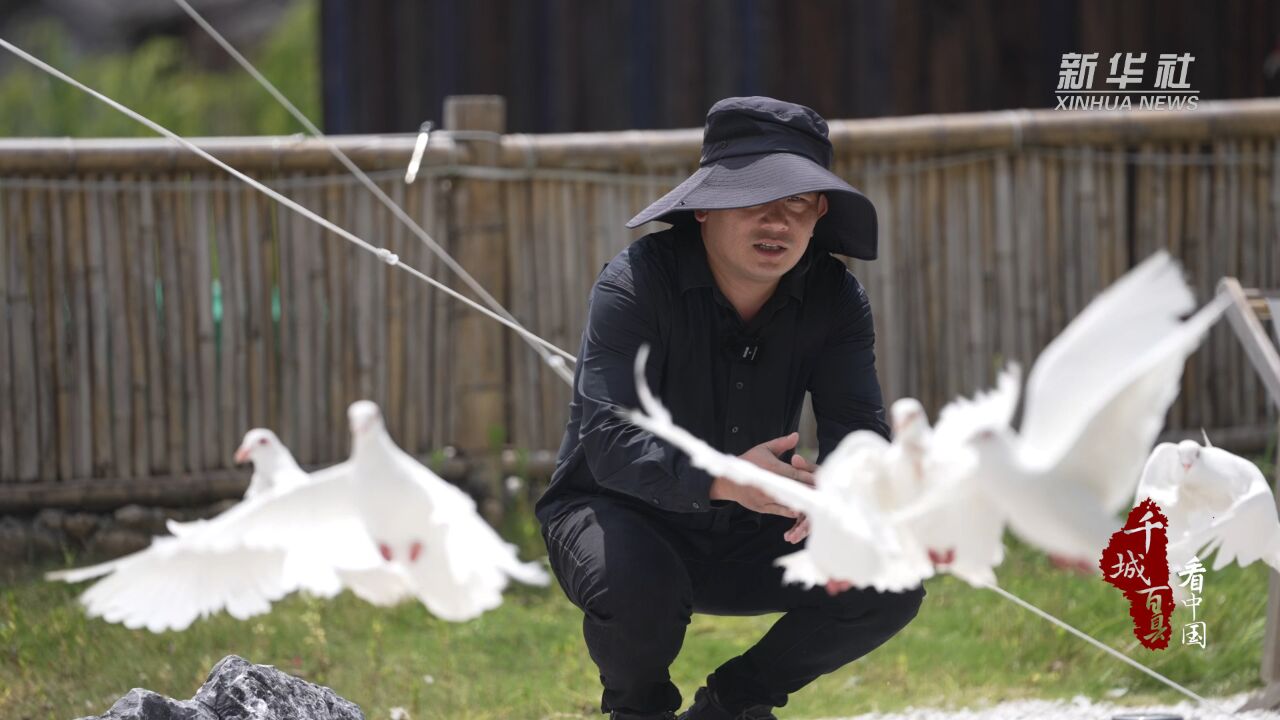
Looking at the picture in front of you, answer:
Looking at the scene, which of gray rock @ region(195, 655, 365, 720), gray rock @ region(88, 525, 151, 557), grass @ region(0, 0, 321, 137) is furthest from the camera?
grass @ region(0, 0, 321, 137)

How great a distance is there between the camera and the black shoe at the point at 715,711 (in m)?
2.78

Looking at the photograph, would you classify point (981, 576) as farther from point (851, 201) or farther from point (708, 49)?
point (708, 49)

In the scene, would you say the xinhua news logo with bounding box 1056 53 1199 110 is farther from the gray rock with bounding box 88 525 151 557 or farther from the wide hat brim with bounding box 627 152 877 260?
the gray rock with bounding box 88 525 151 557

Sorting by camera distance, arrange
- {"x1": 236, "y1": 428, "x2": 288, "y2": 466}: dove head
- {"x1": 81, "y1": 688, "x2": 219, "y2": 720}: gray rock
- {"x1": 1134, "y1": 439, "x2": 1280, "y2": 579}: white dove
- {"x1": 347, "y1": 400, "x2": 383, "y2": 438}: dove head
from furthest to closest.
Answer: {"x1": 236, "y1": 428, "x2": 288, "y2": 466}: dove head, {"x1": 1134, "y1": 439, "x2": 1280, "y2": 579}: white dove, {"x1": 81, "y1": 688, "x2": 219, "y2": 720}: gray rock, {"x1": 347, "y1": 400, "x2": 383, "y2": 438}: dove head

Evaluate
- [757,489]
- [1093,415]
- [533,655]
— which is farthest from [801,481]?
[533,655]

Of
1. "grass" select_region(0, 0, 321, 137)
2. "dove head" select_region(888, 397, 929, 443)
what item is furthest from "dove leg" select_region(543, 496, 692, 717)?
"grass" select_region(0, 0, 321, 137)

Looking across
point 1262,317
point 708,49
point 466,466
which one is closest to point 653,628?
point 1262,317

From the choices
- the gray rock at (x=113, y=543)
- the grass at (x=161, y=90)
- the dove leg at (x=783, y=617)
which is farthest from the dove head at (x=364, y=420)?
the grass at (x=161, y=90)

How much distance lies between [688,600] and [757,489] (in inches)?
16.4

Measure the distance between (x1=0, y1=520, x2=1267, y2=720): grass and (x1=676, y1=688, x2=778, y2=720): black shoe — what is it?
2.37 ft

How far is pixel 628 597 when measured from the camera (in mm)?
2586

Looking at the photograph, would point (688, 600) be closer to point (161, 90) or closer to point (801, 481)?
point (801, 481)

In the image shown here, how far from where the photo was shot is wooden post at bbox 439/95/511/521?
4809mm

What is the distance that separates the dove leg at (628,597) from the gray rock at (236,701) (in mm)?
539
